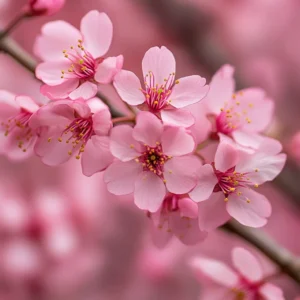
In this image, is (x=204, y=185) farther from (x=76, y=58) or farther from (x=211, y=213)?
(x=76, y=58)

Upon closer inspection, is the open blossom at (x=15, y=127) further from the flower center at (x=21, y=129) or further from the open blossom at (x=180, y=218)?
the open blossom at (x=180, y=218)

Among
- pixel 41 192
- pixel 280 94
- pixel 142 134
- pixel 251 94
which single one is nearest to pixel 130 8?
pixel 280 94

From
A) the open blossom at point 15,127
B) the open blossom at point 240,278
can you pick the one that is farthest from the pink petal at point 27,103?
the open blossom at point 240,278

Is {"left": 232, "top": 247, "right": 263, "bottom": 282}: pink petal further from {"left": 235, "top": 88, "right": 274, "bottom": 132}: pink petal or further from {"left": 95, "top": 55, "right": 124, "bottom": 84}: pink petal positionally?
Answer: {"left": 95, "top": 55, "right": 124, "bottom": 84}: pink petal

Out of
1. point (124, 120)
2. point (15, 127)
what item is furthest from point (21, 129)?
point (124, 120)

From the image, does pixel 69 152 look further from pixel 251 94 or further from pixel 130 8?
pixel 130 8

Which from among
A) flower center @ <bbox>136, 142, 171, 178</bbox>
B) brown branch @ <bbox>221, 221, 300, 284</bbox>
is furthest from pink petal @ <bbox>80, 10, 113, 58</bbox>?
brown branch @ <bbox>221, 221, 300, 284</bbox>
